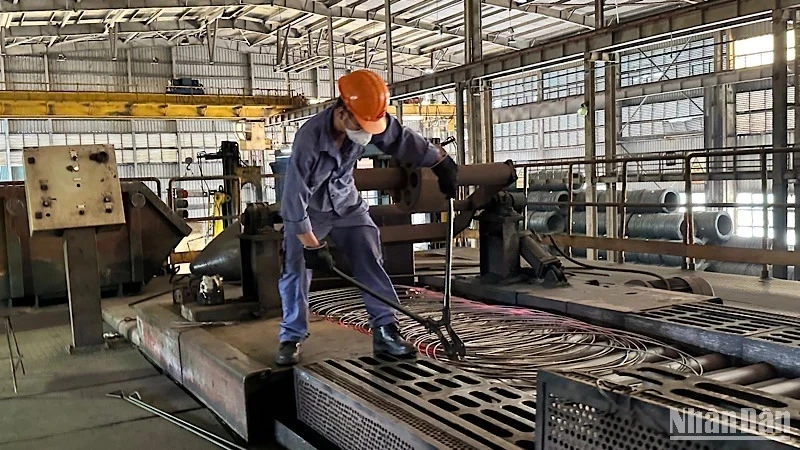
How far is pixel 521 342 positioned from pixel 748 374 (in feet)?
3.65

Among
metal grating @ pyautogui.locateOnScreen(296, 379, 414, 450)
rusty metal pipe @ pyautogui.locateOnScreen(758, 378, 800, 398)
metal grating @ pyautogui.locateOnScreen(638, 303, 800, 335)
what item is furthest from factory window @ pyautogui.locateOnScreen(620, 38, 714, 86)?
metal grating @ pyautogui.locateOnScreen(296, 379, 414, 450)

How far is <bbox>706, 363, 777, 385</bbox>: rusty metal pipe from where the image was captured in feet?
10.1

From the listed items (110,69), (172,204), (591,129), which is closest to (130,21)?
(110,69)

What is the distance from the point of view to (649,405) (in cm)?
163

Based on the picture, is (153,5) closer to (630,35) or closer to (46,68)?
(46,68)

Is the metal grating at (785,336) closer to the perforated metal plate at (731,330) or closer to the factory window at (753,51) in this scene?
the perforated metal plate at (731,330)

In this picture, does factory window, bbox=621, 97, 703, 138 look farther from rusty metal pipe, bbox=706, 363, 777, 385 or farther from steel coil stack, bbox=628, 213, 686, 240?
rusty metal pipe, bbox=706, 363, 777, 385

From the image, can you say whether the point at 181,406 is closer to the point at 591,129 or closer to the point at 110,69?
the point at 591,129

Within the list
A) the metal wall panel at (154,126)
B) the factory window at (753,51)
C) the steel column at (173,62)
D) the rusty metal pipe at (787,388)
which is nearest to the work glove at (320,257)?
the rusty metal pipe at (787,388)

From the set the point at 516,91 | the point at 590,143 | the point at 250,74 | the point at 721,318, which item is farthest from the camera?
the point at 250,74

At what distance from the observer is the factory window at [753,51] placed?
17.8m

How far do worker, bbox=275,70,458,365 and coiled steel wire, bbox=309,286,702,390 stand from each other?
0.45m

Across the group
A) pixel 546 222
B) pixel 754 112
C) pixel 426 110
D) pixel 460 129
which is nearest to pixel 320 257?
pixel 460 129

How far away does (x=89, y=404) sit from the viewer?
371 centimetres
